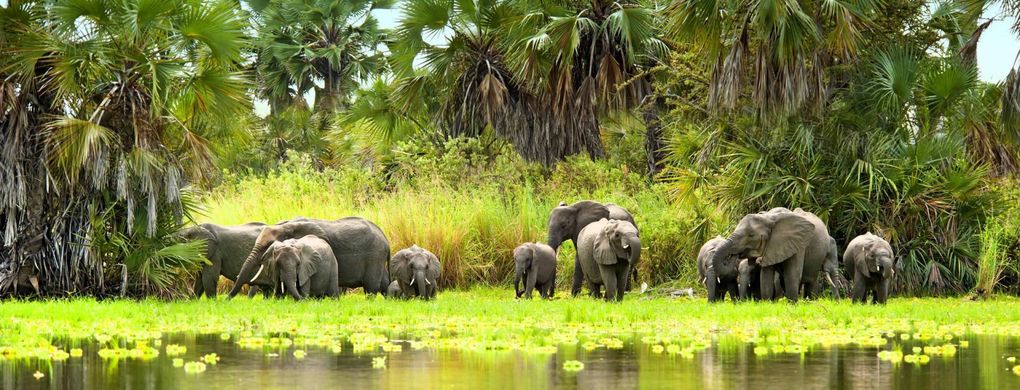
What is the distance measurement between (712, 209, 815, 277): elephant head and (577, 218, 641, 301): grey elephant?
1.17 m

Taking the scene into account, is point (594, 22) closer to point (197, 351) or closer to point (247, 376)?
point (197, 351)

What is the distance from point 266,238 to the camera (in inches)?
776

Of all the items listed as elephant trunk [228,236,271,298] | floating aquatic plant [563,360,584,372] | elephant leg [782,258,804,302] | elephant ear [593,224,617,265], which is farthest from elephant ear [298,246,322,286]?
floating aquatic plant [563,360,584,372]

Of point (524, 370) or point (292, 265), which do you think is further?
point (292, 265)

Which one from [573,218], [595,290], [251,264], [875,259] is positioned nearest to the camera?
[875,259]

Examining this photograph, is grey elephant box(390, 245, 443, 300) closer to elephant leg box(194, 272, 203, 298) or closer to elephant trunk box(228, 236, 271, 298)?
elephant trunk box(228, 236, 271, 298)

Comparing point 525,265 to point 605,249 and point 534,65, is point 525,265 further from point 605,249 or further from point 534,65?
point 534,65

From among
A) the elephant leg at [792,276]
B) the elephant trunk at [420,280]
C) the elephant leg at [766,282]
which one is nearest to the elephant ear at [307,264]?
the elephant trunk at [420,280]

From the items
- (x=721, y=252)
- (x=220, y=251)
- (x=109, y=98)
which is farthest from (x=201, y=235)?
(x=721, y=252)

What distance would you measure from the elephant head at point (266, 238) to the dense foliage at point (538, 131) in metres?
0.73

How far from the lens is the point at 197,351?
1109 cm

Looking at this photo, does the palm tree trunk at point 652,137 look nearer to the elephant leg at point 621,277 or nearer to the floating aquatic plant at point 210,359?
the elephant leg at point 621,277

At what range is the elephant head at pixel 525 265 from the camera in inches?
816

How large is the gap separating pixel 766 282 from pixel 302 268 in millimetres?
5858
